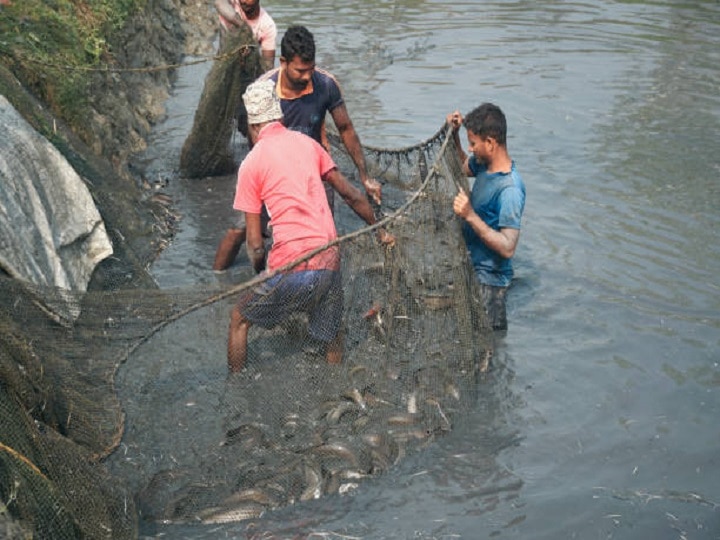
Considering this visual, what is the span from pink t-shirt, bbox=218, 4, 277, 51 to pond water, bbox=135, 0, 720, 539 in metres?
1.65

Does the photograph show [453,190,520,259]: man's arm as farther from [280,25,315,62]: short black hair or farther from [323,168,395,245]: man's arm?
[280,25,315,62]: short black hair

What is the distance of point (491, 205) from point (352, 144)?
172 cm

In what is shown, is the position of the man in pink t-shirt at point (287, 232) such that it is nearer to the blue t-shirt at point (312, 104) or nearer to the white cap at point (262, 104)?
the white cap at point (262, 104)

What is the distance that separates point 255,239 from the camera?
5.81 metres

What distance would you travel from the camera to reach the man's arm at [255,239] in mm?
5746

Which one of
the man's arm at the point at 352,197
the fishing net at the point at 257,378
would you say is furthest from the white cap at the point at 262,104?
the fishing net at the point at 257,378

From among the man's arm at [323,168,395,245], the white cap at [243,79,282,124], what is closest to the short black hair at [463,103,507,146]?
the man's arm at [323,168,395,245]

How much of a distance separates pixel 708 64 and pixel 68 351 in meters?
13.5

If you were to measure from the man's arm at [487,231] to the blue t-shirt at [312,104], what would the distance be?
1.63 m

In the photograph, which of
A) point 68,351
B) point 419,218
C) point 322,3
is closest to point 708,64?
point 322,3

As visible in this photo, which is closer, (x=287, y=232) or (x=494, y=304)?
(x=287, y=232)

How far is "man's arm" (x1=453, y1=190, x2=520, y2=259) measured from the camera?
5797 millimetres

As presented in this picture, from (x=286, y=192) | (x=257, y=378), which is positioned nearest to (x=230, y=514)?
(x=257, y=378)

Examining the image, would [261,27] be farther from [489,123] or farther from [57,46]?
[489,123]
